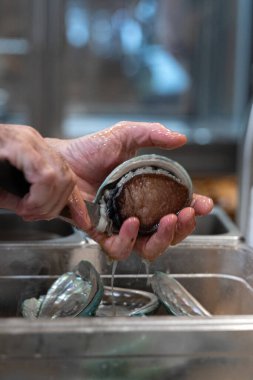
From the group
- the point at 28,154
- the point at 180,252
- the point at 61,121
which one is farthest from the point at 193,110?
the point at 28,154

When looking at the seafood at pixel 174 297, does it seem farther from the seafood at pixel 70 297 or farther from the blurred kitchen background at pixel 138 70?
the blurred kitchen background at pixel 138 70

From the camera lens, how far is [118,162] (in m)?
1.01

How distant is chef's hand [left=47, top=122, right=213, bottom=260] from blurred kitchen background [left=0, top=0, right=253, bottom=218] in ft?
3.84

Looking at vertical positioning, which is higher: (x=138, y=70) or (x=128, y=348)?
(x=138, y=70)

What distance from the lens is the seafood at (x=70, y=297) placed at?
0.82 m

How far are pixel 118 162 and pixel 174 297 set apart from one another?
0.82ft

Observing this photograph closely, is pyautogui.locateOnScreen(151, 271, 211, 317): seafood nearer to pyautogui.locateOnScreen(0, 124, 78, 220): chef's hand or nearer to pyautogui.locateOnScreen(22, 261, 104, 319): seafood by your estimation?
pyautogui.locateOnScreen(22, 261, 104, 319): seafood

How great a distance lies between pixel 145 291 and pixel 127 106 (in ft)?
6.22

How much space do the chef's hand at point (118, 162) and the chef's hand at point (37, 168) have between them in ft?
0.26

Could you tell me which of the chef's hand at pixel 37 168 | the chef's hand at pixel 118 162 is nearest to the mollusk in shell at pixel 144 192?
the chef's hand at pixel 118 162

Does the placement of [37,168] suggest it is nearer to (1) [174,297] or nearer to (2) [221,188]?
(1) [174,297]

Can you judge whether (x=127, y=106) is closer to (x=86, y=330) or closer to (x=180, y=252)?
(x=180, y=252)

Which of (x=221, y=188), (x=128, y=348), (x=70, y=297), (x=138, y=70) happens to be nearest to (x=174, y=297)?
(x=70, y=297)

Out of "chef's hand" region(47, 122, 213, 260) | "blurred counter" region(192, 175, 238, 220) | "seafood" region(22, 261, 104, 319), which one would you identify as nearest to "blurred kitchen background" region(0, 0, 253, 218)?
"blurred counter" region(192, 175, 238, 220)
